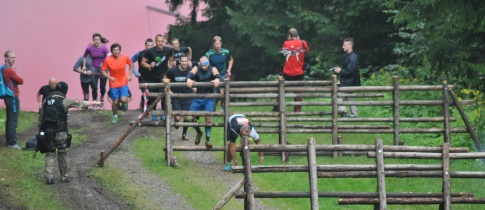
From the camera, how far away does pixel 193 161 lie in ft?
75.2

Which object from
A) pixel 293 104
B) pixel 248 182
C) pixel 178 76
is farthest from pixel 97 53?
pixel 248 182

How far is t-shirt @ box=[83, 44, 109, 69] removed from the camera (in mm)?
29578

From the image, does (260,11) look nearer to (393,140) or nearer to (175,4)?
(175,4)

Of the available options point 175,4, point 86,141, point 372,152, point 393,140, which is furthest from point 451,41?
point 175,4

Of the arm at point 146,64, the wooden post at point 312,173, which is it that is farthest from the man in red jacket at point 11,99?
the wooden post at point 312,173

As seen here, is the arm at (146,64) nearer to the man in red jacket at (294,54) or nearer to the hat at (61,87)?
the man in red jacket at (294,54)

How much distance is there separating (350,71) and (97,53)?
24.4 feet

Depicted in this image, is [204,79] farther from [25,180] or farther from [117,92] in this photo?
[25,180]

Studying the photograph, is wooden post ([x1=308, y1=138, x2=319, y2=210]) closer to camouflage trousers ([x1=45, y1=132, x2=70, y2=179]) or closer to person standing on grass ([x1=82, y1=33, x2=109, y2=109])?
camouflage trousers ([x1=45, y1=132, x2=70, y2=179])

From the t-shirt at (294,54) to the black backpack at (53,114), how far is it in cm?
775

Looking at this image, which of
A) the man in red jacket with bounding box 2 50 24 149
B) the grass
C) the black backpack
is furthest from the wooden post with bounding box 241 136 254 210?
the man in red jacket with bounding box 2 50 24 149

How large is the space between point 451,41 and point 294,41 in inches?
190

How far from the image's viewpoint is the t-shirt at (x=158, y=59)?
1035 inches

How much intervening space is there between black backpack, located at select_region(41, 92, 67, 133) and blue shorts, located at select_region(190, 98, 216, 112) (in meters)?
3.71
